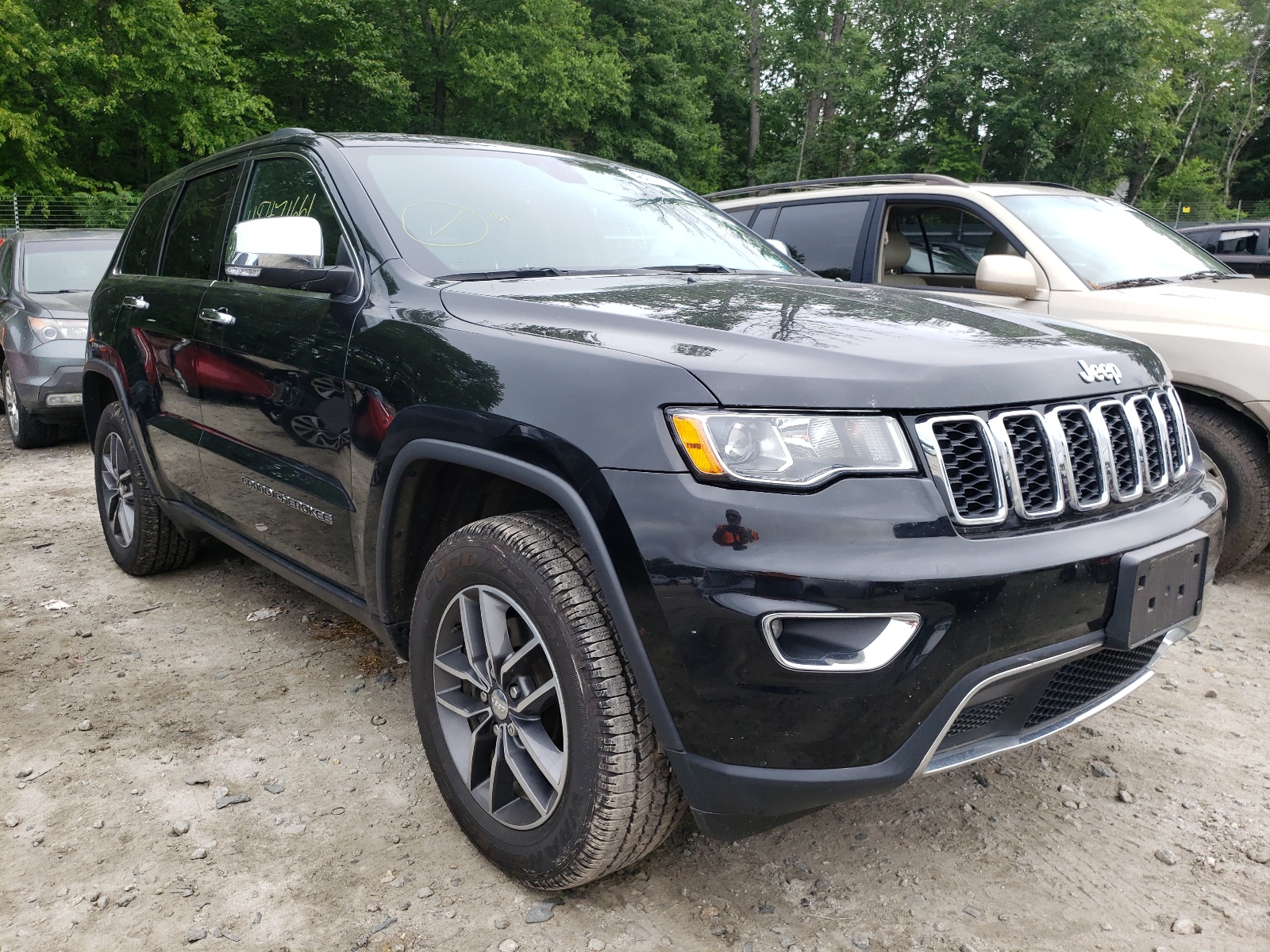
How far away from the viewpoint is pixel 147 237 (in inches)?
167

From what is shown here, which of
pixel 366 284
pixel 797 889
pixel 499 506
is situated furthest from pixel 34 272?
pixel 797 889

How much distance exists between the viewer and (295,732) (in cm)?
305

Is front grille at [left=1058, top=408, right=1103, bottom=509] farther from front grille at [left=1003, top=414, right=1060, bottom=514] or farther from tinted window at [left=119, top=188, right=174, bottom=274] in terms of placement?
tinted window at [left=119, top=188, right=174, bottom=274]

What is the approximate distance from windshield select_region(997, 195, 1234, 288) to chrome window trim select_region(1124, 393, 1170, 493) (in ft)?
9.03

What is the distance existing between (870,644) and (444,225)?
1755 millimetres

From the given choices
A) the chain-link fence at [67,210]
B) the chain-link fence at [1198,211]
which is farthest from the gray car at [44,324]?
the chain-link fence at [1198,211]

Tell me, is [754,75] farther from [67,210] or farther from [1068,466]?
[1068,466]

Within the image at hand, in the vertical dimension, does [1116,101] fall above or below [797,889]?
above

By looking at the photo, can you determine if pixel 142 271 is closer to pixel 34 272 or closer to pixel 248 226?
pixel 248 226

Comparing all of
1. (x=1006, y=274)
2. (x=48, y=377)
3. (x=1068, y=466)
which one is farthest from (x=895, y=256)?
(x=48, y=377)

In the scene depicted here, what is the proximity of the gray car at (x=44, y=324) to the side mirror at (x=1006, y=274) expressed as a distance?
19.1 feet

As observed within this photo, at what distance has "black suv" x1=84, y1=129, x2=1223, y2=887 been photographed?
68.7 inches

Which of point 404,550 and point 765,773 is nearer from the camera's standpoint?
point 765,773

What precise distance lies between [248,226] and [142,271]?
1.89m
